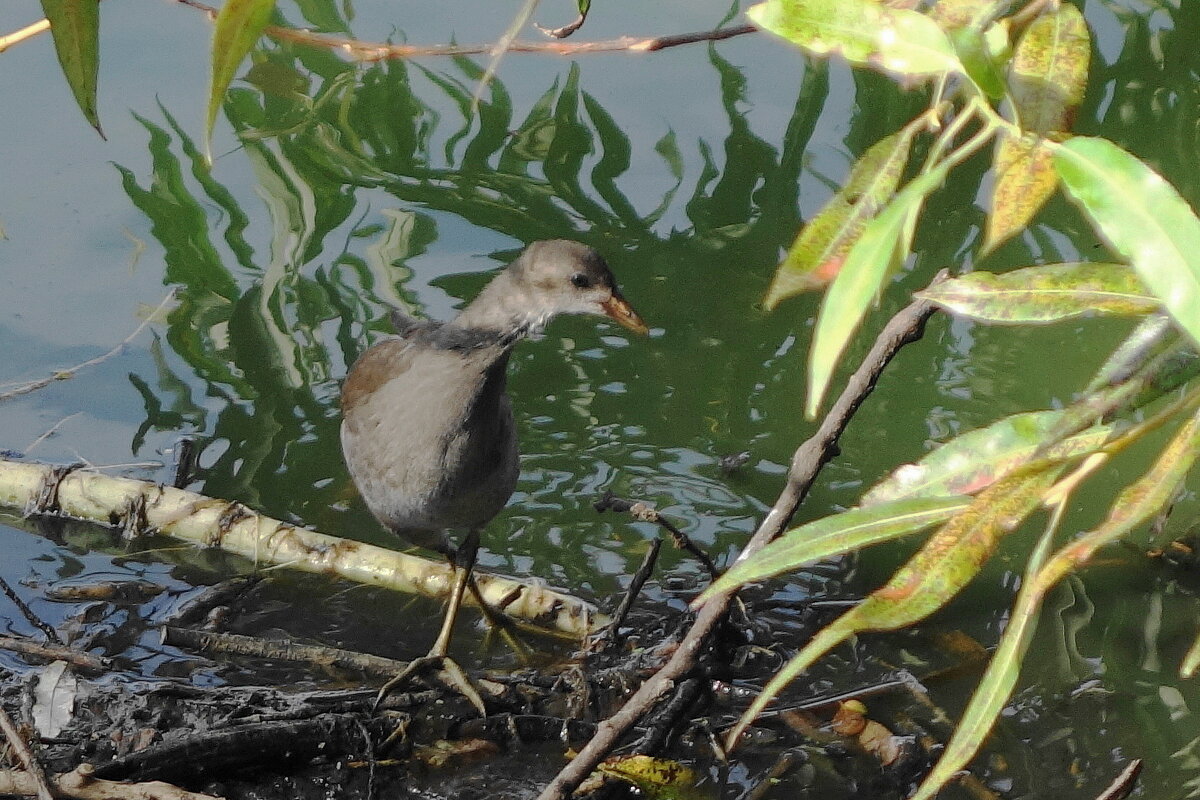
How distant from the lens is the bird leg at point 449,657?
267cm

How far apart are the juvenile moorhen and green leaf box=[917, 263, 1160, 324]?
69.6 inches

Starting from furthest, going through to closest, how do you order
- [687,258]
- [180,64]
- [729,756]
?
[180,64]
[687,258]
[729,756]

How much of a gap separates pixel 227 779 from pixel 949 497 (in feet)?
5.75

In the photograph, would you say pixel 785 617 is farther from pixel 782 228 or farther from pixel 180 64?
pixel 180 64

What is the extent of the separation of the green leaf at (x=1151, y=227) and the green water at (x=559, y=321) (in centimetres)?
200

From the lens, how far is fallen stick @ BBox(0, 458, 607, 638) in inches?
126

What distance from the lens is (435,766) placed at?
8.54ft

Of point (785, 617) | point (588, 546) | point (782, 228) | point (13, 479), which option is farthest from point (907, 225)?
point (782, 228)

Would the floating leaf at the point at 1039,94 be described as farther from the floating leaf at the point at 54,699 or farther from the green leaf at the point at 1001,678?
the floating leaf at the point at 54,699

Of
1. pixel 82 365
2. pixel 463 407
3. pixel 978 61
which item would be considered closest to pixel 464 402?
pixel 463 407

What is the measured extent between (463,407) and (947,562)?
195 cm

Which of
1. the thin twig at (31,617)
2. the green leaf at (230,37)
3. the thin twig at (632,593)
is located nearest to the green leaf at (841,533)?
the green leaf at (230,37)

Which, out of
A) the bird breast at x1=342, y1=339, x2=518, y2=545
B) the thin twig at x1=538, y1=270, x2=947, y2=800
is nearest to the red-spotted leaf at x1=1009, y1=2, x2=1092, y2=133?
the thin twig at x1=538, y1=270, x2=947, y2=800

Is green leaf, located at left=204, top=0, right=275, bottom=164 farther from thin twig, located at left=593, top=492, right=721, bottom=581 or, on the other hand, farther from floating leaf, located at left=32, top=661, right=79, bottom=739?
floating leaf, located at left=32, top=661, right=79, bottom=739
